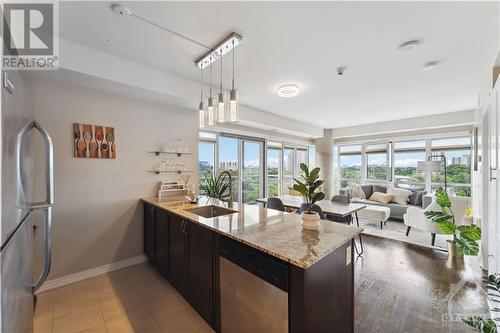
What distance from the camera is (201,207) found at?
251cm

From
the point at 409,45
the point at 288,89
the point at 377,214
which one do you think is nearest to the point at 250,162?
Result: the point at 288,89

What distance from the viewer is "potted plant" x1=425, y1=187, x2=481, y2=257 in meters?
2.67

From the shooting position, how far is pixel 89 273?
8.40 ft

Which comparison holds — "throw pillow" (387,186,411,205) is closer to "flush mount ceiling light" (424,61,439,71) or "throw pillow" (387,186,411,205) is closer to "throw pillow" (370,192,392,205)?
"throw pillow" (370,192,392,205)

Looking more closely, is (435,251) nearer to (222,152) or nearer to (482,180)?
(482,180)

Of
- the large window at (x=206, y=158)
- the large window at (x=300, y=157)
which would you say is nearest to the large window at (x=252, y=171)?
the large window at (x=206, y=158)

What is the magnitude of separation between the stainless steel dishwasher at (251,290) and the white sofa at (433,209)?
3.67 meters

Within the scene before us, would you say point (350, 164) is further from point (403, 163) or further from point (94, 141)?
point (94, 141)

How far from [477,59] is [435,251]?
9.24 feet

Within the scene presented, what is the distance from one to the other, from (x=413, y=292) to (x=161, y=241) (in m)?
2.92

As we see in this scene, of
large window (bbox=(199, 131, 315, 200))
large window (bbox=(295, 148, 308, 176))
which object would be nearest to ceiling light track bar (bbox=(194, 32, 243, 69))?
large window (bbox=(199, 131, 315, 200))

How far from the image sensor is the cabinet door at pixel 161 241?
2416mm

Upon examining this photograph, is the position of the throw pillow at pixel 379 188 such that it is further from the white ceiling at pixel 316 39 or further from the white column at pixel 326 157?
the white ceiling at pixel 316 39

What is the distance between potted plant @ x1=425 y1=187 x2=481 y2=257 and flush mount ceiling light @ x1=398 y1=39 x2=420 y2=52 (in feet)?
7.31
